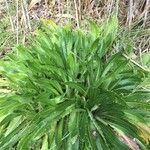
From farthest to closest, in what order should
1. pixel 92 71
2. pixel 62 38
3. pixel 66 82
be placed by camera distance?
1. pixel 62 38
2. pixel 92 71
3. pixel 66 82

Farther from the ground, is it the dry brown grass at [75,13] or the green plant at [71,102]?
the dry brown grass at [75,13]

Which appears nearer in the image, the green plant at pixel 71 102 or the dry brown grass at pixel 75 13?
the green plant at pixel 71 102

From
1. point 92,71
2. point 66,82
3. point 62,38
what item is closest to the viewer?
point 66,82

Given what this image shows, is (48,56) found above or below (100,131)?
above

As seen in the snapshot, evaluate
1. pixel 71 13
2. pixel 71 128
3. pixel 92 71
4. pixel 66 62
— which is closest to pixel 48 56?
pixel 66 62

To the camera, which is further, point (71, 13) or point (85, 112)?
point (71, 13)

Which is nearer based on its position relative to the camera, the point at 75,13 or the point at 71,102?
the point at 71,102

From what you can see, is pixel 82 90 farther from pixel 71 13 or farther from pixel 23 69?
pixel 71 13

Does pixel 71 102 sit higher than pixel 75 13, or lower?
lower
